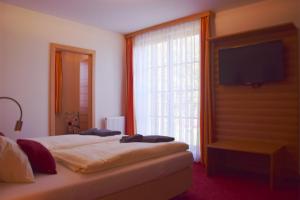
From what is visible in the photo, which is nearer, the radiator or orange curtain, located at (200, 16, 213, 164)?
orange curtain, located at (200, 16, 213, 164)

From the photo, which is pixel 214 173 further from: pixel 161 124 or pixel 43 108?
pixel 43 108

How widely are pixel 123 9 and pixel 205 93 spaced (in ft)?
6.07

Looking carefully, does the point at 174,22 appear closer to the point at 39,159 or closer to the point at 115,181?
the point at 115,181

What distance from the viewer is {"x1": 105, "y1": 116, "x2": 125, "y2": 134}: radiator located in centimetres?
480

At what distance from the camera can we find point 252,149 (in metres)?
3.00

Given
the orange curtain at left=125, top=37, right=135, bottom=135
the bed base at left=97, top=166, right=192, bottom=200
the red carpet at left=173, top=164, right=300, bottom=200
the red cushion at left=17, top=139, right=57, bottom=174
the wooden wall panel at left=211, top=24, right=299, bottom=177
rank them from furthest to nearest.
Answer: the orange curtain at left=125, top=37, right=135, bottom=135, the wooden wall panel at left=211, top=24, right=299, bottom=177, the red carpet at left=173, top=164, right=300, bottom=200, the bed base at left=97, top=166, right=192, bottom=200, the red cushion at left=17, top=139, right=57, bottom=174

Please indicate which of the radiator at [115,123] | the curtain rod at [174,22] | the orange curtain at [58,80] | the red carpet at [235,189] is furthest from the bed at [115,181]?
the orange curtain at [58,80]

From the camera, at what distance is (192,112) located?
413cm

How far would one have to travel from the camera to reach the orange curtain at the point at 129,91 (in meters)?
5.02

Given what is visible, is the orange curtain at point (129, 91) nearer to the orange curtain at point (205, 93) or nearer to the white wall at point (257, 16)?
the orange curtain at point (205, 93)

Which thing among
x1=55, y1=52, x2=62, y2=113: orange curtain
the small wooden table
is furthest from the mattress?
x1=55, y1=52, x2=62, y2=113: orange curtain

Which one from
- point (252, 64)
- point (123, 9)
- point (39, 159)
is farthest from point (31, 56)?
point (252, 64)

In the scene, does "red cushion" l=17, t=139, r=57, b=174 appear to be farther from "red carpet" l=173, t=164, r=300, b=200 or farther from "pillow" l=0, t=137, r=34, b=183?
"red carpet" l=173, t=164, r=300, b=200

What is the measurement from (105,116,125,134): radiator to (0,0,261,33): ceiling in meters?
1.84
